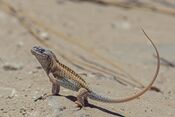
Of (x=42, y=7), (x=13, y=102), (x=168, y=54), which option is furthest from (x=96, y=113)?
(x=42, y=7)

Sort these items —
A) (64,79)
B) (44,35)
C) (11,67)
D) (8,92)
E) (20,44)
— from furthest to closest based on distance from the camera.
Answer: (44,35) < (20,44) < (11,67) < (8,92) < (64,79)

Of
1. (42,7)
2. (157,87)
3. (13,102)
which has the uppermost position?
(13,102)

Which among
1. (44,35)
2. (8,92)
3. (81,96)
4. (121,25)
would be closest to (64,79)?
(81,96)

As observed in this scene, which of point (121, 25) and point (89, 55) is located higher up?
point (89, 55)

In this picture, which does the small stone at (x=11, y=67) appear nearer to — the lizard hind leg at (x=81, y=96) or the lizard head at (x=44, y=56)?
the lizard head at (x=44, y=56)

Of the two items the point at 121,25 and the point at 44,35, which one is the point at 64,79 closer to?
the point at 44,35

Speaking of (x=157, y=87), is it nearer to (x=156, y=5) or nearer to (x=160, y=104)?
(x=160, y=104)

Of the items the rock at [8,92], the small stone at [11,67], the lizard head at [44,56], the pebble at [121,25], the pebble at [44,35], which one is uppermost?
the lizard head at [44,56]

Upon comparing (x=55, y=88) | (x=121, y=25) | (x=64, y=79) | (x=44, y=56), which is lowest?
(x=121, y=25)

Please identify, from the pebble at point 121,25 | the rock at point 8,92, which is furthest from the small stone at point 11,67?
the pebble at point 121,25
